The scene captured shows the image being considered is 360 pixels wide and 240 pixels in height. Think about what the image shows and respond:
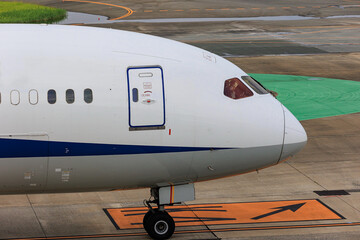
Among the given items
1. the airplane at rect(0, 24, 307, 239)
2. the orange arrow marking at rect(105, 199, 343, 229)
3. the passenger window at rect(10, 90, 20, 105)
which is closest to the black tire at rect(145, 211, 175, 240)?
the airplane at rect(0, 24, 307, 239)

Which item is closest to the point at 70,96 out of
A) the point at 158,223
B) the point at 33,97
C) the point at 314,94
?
the point at 33,97

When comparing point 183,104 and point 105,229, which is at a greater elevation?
point 183,104

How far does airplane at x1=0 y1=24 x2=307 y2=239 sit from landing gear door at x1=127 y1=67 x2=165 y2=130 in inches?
0.8

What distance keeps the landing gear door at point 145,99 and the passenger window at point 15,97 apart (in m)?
2.19

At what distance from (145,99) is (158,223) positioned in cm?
315

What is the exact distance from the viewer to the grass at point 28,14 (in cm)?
5456

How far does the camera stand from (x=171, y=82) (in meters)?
14.6

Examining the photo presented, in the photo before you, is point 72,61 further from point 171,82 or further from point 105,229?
point 105,229

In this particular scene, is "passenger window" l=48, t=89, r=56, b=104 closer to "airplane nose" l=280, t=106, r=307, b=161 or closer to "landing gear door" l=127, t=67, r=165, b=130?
"landing gear door" l=127, t=67, r=165, b=130

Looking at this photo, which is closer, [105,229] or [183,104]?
[183,104]

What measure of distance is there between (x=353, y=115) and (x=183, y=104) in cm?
1583

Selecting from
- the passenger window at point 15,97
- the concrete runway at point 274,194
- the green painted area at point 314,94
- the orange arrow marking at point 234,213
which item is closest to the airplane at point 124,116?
the passenger window at point 15,97

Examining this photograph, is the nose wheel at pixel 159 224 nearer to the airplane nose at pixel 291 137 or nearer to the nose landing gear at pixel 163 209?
the nose landing gear at pixel 163 209

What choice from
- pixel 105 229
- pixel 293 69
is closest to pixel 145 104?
pixel 105 229
